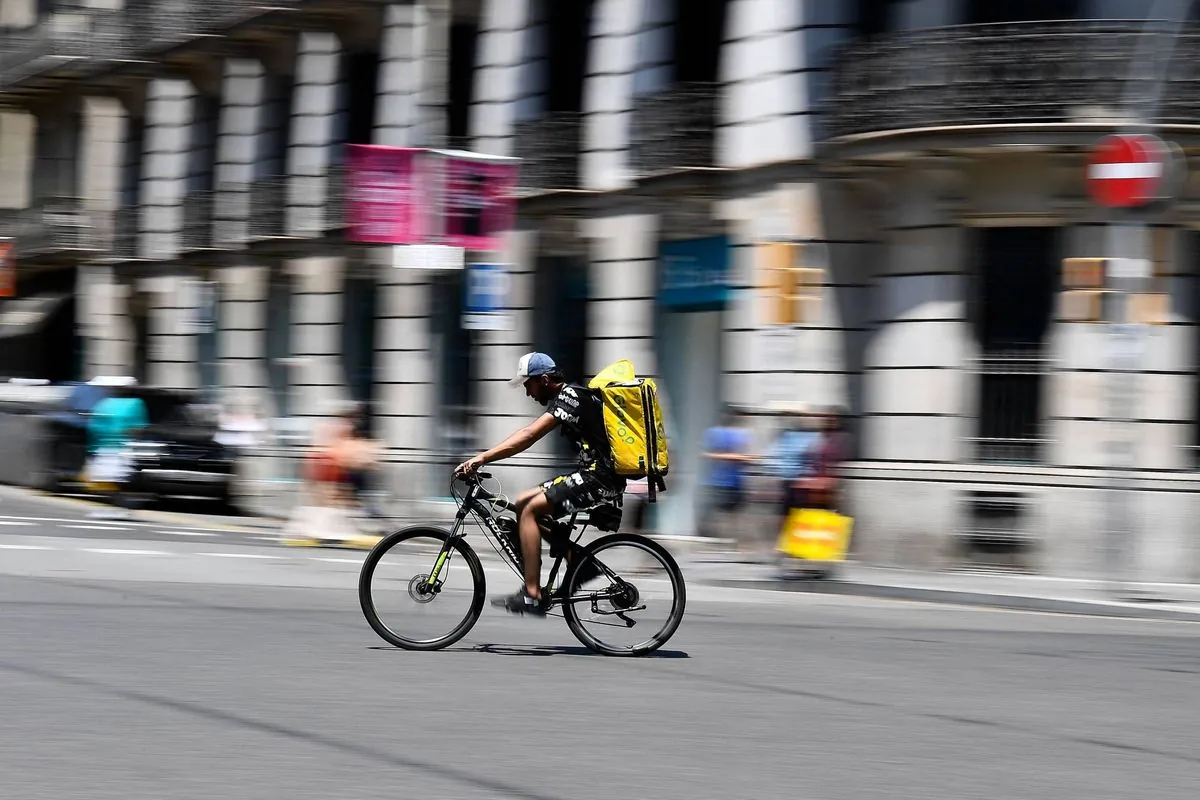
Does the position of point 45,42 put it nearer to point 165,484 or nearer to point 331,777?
point 165,484

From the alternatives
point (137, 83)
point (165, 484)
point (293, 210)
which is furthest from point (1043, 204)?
point (137, 83)

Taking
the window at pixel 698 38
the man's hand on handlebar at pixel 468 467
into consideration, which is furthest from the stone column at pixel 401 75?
the man's hand on handlebar at pixel 468 467

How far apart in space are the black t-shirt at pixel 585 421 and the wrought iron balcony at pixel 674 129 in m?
11.1

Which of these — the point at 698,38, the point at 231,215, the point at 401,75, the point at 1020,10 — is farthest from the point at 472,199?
the point at 231,215

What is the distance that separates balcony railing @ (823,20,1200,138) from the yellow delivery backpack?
8.70 metres

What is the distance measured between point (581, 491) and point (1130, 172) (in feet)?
23.6

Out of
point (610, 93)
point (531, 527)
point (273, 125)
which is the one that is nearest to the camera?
point (531, 527)

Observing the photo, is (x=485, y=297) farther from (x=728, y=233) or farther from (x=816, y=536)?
(x=816, y=536)

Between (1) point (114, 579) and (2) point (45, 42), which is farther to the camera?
(2) point (45, 42)

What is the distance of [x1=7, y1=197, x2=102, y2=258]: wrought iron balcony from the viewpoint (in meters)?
35.4

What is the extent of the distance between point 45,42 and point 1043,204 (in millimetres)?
24941

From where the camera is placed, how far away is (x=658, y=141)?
69.7ft

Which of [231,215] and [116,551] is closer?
[116,551]

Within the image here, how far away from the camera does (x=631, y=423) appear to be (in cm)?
980
